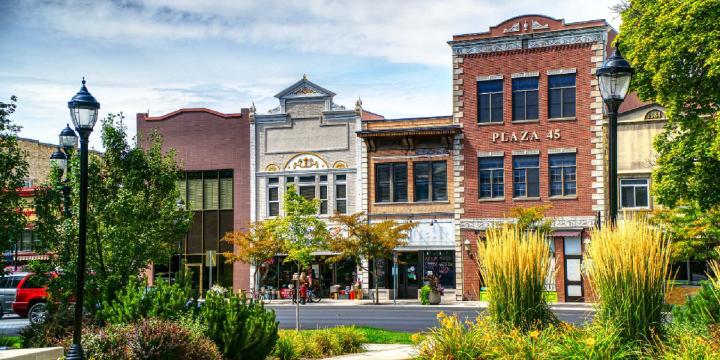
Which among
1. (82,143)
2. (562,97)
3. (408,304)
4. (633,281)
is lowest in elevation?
(408,304)

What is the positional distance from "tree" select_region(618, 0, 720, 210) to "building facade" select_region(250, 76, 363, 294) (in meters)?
19.8

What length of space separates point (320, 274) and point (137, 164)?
27.6m

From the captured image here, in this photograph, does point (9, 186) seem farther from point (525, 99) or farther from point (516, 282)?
point (525, 99)

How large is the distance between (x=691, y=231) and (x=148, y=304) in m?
24.4

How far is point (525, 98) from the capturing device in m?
41.4

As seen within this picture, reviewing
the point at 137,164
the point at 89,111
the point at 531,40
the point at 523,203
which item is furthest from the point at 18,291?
the point at 531,40

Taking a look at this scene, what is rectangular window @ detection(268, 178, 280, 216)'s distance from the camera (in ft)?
153

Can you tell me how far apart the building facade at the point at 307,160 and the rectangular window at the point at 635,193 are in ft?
42.7

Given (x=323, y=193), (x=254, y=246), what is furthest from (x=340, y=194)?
(x=254, y=246)

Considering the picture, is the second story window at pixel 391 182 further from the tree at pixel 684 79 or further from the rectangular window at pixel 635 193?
the tree at pixel 684 79

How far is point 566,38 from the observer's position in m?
40.5

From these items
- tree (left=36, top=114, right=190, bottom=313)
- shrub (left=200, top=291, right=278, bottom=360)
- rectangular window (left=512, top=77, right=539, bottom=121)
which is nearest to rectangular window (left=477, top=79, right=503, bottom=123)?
rectangular window (left=512, top=77, right=539, bottom=121)

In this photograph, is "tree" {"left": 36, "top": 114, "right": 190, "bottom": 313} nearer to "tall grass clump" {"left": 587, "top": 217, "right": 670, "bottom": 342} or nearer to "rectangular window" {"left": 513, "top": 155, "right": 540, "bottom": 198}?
"tall grass clump" {"left": 587, "top": 217, "right": 670, "bottom": 342}

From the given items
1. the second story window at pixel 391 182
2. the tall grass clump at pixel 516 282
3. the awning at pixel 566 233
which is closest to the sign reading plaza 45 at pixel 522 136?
the awning at pixel 566 233
